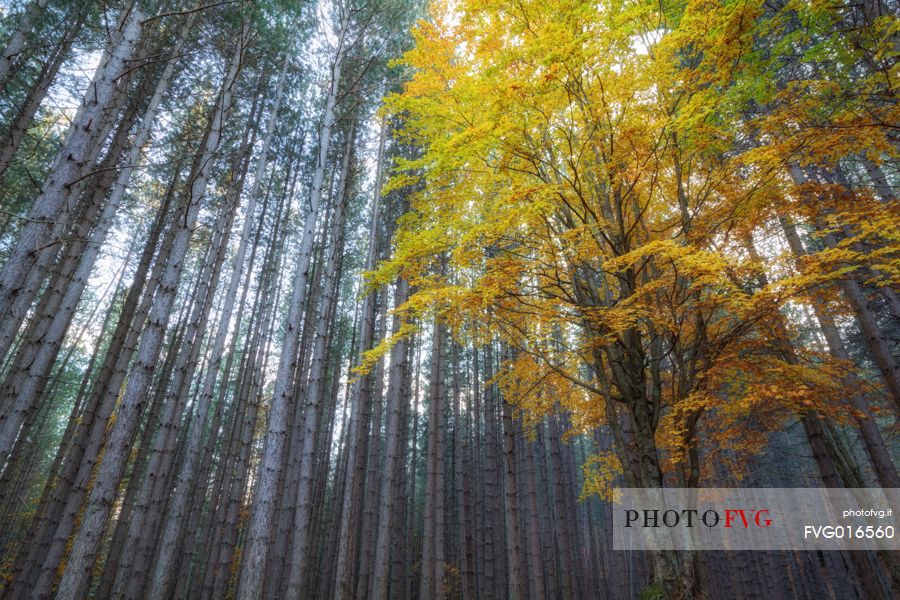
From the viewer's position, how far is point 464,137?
514 centimetres

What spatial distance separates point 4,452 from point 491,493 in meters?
9.41

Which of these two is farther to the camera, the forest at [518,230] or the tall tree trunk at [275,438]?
the tall tree trunk at [275,438]

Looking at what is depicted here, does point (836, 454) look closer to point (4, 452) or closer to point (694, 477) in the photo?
point (694, 477)

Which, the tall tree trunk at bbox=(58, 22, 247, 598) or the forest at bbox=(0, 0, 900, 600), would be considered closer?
the tall tree trunk at bbox=(58, 22, 247, 598)
